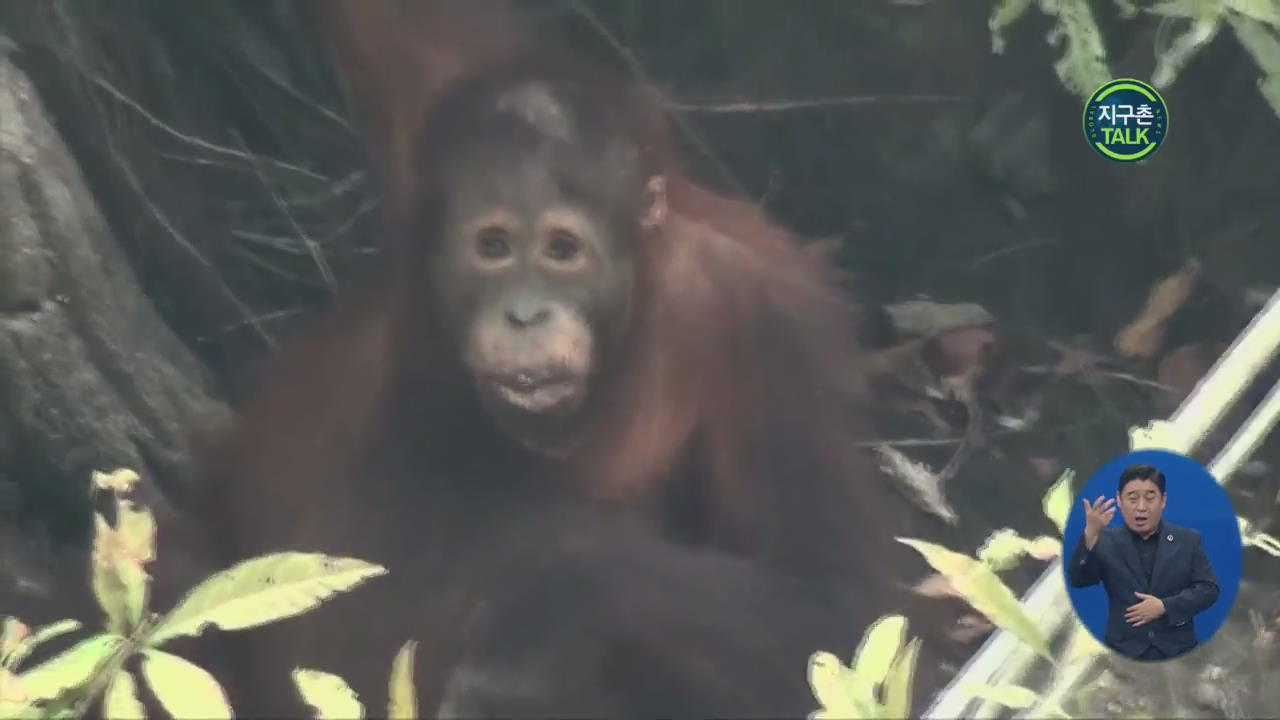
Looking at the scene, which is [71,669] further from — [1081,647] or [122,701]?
[1081,647]

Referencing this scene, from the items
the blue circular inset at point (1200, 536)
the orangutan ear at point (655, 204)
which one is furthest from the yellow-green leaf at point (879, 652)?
the orangutan ear at point (655, 204)

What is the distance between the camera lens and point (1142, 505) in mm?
1783

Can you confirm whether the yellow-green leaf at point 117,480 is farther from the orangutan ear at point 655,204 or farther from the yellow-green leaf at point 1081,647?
the yellow-green leaf at point 1081,647

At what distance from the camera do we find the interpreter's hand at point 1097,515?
178cm

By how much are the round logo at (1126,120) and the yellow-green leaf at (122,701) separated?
148 centimetres

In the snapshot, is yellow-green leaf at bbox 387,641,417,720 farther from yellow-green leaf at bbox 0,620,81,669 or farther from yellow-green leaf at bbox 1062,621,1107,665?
yellow-green leaf at bbox 1062,621,1107,665

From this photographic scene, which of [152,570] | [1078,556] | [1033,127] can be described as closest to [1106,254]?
[1033,127]

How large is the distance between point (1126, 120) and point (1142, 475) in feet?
1.63

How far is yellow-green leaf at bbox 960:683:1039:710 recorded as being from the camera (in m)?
1.59

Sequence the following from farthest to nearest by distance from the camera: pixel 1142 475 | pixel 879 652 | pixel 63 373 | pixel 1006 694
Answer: pixel 63 373 → pixel 1142 475 → pixel 879 652 → pixel 1006 694

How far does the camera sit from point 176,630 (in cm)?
165

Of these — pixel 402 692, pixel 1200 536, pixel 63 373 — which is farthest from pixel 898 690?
pixel 63 373

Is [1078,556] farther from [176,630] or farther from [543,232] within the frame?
[176,630]

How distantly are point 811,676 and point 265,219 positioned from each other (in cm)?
102
